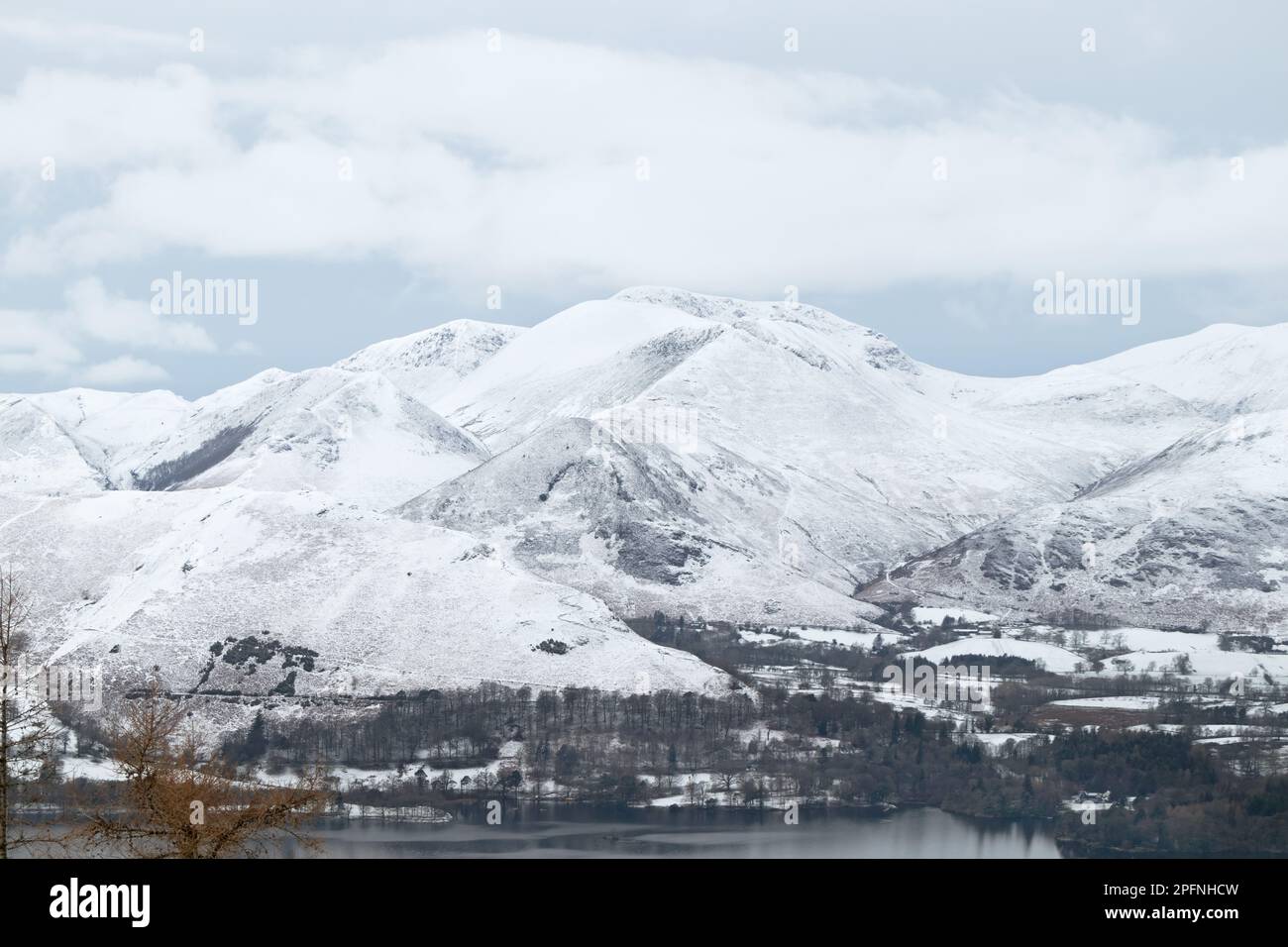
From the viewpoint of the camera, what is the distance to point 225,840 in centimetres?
5606

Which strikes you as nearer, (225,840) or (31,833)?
(225,840)
